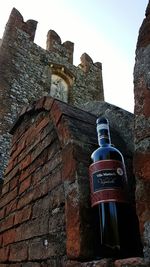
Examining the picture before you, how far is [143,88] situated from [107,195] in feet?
1.42

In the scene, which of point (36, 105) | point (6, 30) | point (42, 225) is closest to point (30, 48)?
point (6, 30)

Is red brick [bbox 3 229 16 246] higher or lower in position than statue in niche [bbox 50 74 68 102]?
lower

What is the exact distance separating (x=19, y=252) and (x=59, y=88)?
8.96 meters

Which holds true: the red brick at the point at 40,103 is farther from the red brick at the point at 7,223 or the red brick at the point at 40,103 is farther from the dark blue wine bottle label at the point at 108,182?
the dark blue wine bottle label at the point at 108,182

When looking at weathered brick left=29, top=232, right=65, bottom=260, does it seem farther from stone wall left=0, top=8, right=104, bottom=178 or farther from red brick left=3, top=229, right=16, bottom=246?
stone wall left=0, top=8, right=104, bottom=178

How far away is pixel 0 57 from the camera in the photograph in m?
8.99

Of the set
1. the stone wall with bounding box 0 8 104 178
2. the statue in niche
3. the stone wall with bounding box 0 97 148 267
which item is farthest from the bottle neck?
the statue in niche

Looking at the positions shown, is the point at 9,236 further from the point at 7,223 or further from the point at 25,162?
the point at 25,162

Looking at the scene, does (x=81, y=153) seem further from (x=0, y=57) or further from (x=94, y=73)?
(x=94, y=73)

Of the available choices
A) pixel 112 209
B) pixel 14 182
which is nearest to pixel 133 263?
pixel 112 209

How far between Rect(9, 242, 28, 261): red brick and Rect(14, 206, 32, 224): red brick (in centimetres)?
16

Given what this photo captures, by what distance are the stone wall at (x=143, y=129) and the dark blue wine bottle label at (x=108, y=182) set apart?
22 centimetres

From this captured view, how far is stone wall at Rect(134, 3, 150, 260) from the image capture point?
835mm

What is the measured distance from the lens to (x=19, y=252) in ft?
6.05
